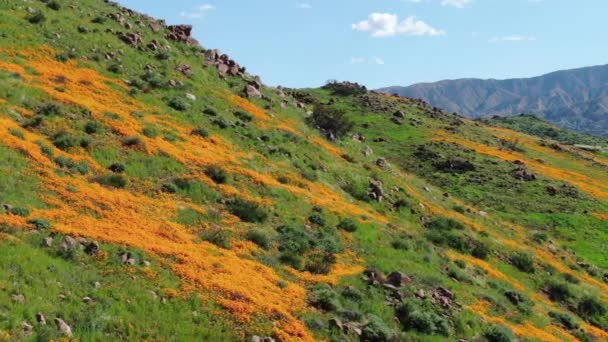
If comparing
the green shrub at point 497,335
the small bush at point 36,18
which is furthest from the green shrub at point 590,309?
the small bush at point 36,18

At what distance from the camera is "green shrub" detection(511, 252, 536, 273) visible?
128ft

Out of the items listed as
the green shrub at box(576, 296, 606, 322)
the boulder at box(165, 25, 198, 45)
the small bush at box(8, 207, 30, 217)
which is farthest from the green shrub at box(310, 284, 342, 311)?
the boulder at box(165, 25, 198, 45)

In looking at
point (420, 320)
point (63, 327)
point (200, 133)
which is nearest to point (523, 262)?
point (420, 320)

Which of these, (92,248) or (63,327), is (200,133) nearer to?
(92,248)

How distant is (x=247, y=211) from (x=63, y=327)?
14.7 meters

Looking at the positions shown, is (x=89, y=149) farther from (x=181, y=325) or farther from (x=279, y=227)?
(x=181, y=325)

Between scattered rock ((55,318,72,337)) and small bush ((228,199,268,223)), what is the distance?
1414cm

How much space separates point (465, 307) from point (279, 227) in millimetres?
10253

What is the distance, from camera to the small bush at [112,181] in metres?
26.4

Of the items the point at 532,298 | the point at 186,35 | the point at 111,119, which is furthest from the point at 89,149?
the point at 186,35

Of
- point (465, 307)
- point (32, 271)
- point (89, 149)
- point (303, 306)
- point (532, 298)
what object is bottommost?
point (532, 298)

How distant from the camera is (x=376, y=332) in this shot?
20266mm

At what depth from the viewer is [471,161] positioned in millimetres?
81375

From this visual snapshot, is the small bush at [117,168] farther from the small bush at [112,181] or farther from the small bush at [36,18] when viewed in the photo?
the small bush at [36,18]
